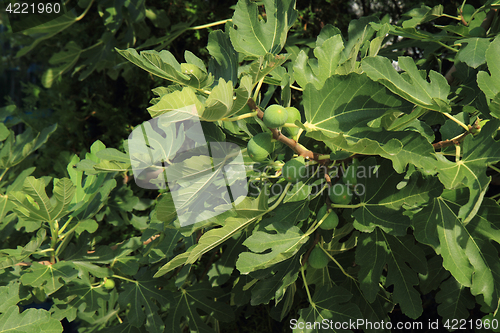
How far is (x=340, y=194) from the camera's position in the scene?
95 centimetres

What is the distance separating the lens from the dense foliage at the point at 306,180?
77 centimetres

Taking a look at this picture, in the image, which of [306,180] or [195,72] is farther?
[306,180]

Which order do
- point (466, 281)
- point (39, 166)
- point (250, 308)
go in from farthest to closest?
1. point (39, 166)
2. point (250, 308)
3. point (466, 281)

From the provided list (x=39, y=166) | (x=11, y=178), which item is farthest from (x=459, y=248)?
(x=39, y=166)

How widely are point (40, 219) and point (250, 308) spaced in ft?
3.01

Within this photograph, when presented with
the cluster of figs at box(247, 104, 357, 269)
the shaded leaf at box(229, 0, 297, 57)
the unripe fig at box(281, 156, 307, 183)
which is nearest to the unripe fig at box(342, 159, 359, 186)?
the cluster of figs at box(247, 104, 357, 269)

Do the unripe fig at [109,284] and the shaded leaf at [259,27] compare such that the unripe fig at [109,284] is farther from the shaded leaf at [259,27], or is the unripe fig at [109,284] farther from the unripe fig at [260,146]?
the shaded leaf at [259,27]

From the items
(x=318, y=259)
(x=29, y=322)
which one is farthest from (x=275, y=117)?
(x=29, y=322)

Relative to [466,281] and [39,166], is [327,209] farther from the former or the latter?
[39,166]

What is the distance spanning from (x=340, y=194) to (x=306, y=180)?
106 millimetres

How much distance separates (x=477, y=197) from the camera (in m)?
0.71

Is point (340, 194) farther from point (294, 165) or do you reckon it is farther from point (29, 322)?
point (29, 322)

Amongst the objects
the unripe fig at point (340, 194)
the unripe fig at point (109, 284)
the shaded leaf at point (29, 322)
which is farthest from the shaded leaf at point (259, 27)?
the unripe fig at point (109, 284)

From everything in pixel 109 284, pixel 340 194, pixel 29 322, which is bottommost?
pixel 109 284
